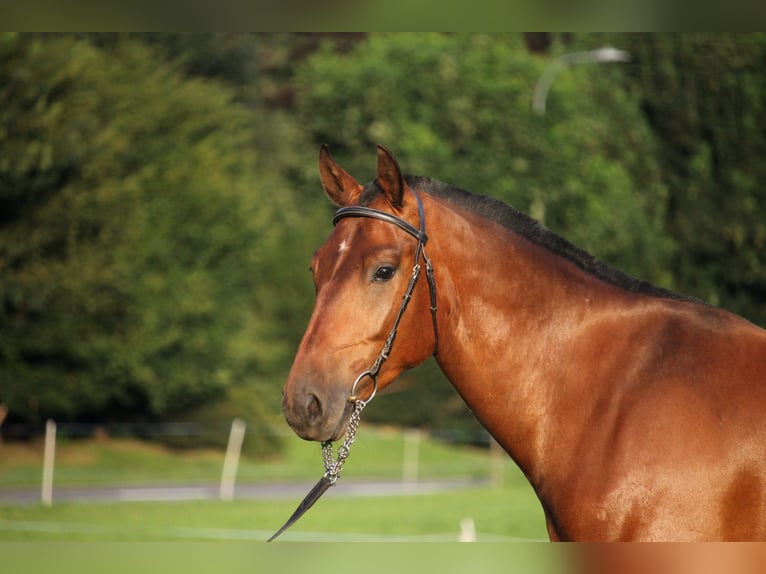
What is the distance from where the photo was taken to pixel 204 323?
29.1 meters

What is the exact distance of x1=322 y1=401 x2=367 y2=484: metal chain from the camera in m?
3.70

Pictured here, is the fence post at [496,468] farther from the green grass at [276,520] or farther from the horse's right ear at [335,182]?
the horse's right ear at [335,182]

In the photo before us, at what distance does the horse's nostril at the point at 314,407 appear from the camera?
141 inches

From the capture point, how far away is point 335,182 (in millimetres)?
4207

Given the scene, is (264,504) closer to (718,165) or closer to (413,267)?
(718,165)

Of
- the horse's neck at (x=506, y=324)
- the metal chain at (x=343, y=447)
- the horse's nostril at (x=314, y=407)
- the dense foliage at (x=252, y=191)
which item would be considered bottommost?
the metal chain at (x=343, y=447)

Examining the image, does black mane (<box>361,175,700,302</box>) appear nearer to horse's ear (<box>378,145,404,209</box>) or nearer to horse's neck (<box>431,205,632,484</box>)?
horse's neck (<box>431,205,632,484</box>)

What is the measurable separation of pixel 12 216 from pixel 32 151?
211 cm

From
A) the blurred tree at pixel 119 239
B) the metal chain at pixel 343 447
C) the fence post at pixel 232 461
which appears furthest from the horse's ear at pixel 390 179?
the blurred tree at pixel 119 239

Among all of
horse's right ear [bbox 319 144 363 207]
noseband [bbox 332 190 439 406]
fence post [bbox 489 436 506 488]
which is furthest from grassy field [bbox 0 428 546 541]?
noseband [bbox 332 190 439 406]

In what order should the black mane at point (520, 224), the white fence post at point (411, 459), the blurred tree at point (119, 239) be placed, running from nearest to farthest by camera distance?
the black mane at point (520, 224) < the blurred tree at point (119, 239) < the white fence post at point (411, 459)

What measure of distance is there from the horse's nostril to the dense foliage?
1946 centimetres

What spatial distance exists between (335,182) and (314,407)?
107 centimetres

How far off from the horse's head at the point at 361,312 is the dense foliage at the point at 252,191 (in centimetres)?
1907
